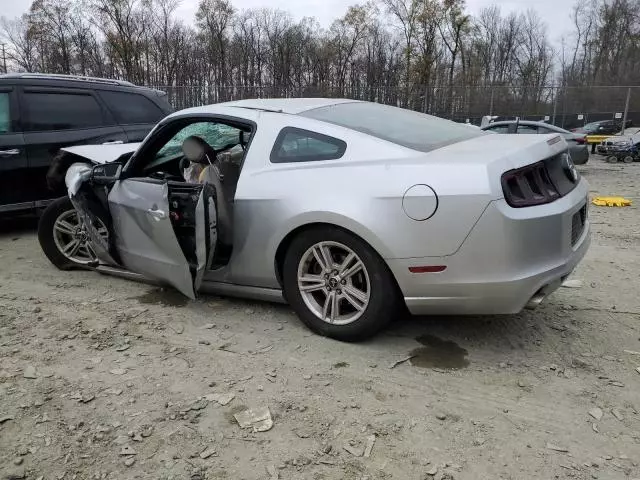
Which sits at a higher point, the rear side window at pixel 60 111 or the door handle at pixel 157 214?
the rear side window at pixel 60 111

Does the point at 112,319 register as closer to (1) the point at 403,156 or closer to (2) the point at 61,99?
(1) the point at 403,156

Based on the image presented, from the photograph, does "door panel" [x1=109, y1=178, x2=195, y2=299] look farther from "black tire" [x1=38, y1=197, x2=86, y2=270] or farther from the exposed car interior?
"black tire" [x1=38, y1=197, x2=86, y2=270]

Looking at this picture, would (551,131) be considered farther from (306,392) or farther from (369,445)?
(369,445)

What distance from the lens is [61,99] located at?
20.4 ft

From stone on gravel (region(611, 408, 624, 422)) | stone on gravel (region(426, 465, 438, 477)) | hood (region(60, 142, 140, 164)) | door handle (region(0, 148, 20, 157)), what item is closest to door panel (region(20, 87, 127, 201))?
door handle (region(0, 148, 20, 157))

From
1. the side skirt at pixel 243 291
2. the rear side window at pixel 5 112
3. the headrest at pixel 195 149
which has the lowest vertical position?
the side skirt at pixel 243 291

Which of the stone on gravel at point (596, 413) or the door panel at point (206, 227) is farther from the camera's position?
the door panel at point (206, 227)

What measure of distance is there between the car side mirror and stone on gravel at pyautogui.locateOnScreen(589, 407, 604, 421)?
343 centimetres

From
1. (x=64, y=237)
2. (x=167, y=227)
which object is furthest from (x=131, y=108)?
(x=167, y=227)

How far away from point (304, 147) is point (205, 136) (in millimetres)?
1541

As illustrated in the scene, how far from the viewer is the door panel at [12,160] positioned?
18.7 feet

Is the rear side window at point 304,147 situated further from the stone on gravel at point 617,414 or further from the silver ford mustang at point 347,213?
the stone on gravel at point 617,414

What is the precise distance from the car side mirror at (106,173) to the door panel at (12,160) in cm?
204

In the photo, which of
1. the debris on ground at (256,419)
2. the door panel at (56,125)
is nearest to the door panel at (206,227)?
the debris on ground at (256,419)
